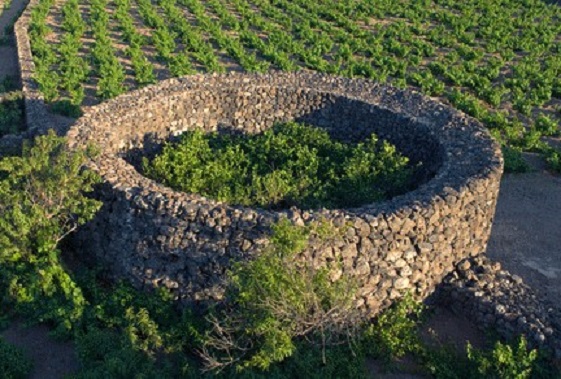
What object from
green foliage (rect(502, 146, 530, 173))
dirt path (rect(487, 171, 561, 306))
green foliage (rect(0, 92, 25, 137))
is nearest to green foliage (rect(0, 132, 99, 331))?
green foliage (rect(0, 92, 25, 137))

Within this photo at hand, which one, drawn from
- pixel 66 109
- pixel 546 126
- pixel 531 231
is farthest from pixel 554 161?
pixel 66 109

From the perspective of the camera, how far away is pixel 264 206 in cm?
1355

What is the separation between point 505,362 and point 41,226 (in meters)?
8.21

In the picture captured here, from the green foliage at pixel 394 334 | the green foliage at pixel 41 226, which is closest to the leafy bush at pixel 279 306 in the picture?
the green foliage at pixel 394 334

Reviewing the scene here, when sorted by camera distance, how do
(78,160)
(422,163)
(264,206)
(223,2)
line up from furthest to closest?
1. (223,2)
2. (422,163)
3. (264,206)
4. (78,160)

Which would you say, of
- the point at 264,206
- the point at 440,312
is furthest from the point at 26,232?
the point at 440,312

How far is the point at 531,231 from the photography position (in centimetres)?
1480

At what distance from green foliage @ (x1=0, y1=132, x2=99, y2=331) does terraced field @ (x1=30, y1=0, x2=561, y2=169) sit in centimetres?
806

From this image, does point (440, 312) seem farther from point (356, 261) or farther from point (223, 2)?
point (223, 2)

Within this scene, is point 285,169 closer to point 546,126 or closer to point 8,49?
point 546,126

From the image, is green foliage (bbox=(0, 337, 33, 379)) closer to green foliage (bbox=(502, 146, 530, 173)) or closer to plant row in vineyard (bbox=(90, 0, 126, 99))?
plant row in vineyard (bbox=(90, 0, 126, 99))

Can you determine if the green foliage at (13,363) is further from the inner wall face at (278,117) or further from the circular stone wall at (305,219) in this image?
the inner wall face at (278,117)

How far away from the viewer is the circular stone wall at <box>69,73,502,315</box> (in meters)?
11.0

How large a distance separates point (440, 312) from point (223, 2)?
83.9 ft
